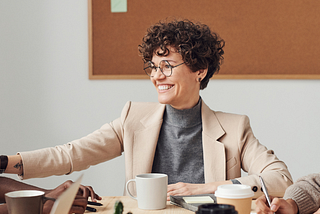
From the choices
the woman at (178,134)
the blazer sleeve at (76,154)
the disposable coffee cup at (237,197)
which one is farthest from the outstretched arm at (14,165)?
the disposable coffee cup at (237,197)

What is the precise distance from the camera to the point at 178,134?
1601mm

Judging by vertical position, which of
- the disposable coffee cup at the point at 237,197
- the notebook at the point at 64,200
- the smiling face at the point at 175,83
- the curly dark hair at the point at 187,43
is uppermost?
the curly dark hair at the point at 187,43

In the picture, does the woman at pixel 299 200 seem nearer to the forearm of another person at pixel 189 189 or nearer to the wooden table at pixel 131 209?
the wooden table at pixel 131 209

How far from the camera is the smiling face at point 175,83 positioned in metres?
1.55

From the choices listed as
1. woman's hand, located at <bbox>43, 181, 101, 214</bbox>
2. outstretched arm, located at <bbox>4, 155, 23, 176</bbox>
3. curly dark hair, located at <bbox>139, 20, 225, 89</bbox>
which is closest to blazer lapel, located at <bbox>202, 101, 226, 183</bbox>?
curly dark hair, located at <bbox>139, 20, 225, 89</bbox>

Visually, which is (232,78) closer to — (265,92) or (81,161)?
(265,92)

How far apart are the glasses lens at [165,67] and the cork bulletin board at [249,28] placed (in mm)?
760

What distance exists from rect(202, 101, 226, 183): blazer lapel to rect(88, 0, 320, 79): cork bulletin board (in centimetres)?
78

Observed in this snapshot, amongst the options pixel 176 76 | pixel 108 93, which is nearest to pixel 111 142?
pixel 176 76

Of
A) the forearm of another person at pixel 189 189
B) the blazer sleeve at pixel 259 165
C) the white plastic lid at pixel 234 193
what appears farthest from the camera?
the blazer sleeve at pixel 259 165

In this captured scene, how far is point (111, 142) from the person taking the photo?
162 cm

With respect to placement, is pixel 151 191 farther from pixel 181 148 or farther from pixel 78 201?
pixel 181 148

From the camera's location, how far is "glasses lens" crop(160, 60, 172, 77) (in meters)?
1.56

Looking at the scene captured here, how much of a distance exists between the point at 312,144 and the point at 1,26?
87.8 inches
